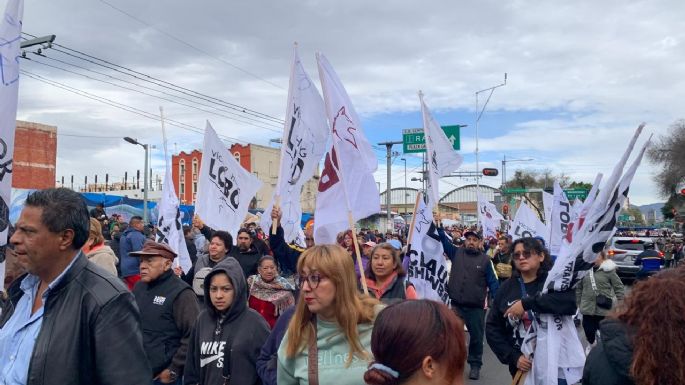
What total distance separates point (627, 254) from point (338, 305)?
71.8 feet

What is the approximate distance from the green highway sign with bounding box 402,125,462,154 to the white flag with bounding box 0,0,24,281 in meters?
19.8

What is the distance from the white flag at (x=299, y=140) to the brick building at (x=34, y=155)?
3874 cm

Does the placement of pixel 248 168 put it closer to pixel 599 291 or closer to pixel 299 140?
pixel 599 291

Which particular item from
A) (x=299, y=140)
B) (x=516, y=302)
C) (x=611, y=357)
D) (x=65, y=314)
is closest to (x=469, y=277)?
(x=299, y=140)

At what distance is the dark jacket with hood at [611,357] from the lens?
2461 mm

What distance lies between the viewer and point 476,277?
8.68m

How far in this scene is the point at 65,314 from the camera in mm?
2389

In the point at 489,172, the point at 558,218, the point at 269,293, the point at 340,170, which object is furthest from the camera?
the point at 489,172

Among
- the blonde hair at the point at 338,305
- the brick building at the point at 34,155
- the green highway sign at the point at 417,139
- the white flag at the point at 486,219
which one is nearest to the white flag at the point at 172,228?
the blonde hair at the point at 338,305

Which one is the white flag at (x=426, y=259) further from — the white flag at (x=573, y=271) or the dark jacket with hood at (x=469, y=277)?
the white flag at (x=573, y=271)

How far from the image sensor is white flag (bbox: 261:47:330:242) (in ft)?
22.7

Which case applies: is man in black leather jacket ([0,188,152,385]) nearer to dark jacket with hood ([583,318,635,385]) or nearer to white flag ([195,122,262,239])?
dark jacket with hood ([583,318,635,385])

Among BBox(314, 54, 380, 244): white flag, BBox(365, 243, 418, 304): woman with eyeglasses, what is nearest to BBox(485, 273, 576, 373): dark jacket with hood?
BBox(365, 243, 418, 304): woman with eyeglasses

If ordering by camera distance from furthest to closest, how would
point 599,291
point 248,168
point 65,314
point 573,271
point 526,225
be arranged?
point 248,168 < point 526,225 < point 599,291 < point 573,271 < point 65,314
